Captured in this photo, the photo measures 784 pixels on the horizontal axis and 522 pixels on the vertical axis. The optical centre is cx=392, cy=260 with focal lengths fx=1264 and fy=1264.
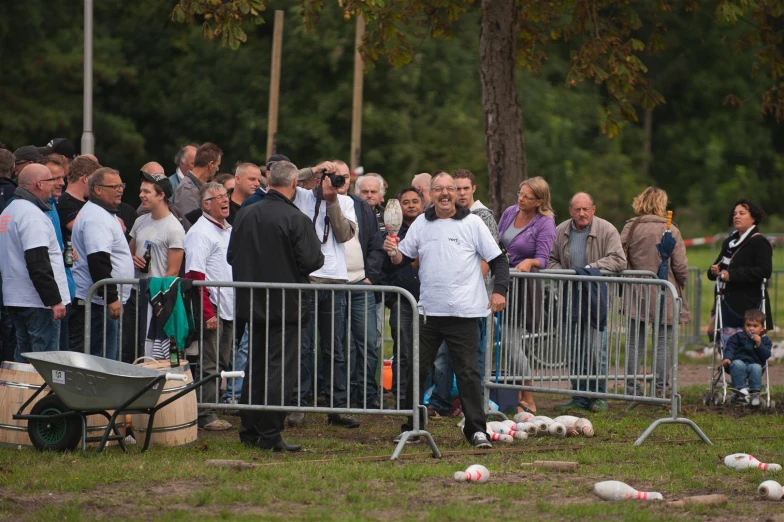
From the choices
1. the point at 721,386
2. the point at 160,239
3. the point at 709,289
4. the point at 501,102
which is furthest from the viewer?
the point at 709,289

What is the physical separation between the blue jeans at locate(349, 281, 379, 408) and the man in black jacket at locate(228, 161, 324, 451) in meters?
1.24

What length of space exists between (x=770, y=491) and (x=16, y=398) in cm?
502

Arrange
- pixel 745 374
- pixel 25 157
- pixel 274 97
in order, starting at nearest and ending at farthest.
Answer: pixel 25 157, pixel 745 374, pixel 274 97

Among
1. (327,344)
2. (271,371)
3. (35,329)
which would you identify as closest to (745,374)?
(327,344)

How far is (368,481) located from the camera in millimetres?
7750

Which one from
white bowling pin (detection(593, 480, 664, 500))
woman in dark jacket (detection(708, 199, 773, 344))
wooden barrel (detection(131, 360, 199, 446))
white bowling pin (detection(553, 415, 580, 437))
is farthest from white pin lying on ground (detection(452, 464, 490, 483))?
woman in dark jacket (detection(708, 199, 773, 344))

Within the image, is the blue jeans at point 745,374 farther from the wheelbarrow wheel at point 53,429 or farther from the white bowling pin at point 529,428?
the wheelbarrow wheel at point 53,429

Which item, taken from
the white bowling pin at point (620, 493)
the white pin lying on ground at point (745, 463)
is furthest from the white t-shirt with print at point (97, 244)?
the white pin lying on ground at point (745, 463)

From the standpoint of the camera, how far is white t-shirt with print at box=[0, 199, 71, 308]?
9281 millimetres

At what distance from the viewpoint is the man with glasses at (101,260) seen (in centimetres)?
973

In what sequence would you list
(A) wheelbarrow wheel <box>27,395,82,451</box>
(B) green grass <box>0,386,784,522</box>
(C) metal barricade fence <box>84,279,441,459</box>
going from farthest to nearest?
(C) metal barricade fence <box>84,279,441,459</box> < (A) wheelbarrow wheel <box>27,395,82,451</box> < (B) green grass <box>0,386,784,522</box>

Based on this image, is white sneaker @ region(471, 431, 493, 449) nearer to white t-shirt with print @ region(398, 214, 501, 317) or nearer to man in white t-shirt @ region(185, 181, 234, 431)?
white t-shirt with print @ region(398, 214, 501, 317)

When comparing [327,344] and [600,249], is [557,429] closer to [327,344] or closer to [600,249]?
[327,344]

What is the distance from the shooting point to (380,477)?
7.86 m
